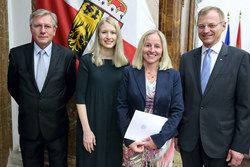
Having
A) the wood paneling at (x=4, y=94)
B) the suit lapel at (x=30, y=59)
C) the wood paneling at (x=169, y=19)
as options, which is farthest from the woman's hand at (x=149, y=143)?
the wood paneling at (x=169, y=19)

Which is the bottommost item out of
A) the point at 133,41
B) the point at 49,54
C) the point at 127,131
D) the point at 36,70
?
the point at 127,131

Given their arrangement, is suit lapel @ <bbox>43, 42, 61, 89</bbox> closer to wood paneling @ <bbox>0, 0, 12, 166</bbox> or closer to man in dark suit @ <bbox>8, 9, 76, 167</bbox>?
man in dark suit @ <bbox>8, 9, 76, 167</bbox>

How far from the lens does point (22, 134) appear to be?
1821 millimetres

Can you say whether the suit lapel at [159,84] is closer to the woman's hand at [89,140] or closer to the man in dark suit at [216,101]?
the man in dark suit at [216,101]

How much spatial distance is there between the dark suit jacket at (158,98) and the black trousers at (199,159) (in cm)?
28

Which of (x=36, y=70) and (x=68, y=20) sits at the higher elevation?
(x=68, y=20)

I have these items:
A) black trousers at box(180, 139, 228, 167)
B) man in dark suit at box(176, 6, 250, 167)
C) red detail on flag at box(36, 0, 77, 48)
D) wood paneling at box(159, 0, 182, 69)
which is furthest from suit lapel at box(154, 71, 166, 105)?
wood paneling at box(159, 0, 182, 69)

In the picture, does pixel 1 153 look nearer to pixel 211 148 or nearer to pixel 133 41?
pixel 133 41

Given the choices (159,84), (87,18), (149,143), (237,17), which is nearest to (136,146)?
(149,143)

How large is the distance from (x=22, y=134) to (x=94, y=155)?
637 mm

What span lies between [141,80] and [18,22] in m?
1.96

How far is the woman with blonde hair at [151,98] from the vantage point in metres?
1.42

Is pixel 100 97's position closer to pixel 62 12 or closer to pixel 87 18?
pixel 87 18

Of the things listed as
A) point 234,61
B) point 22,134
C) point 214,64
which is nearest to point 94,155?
point 22,134
